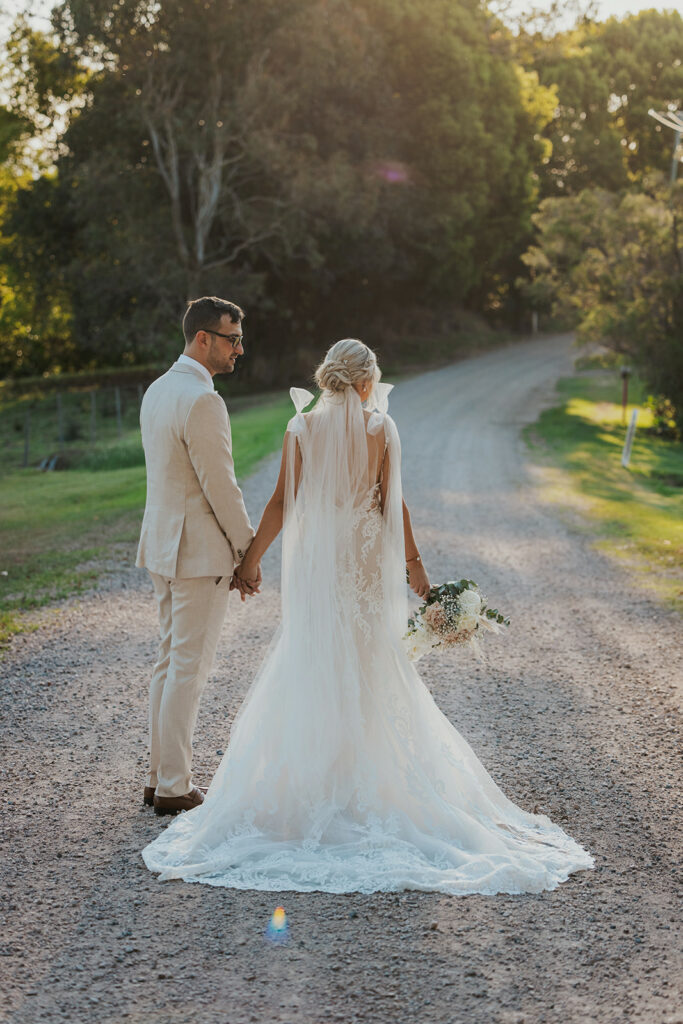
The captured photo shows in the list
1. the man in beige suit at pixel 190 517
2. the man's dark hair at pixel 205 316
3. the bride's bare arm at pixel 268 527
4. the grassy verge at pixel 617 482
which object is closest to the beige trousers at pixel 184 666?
the man in beige suit at pixel 190 517

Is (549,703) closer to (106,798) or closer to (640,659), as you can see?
(640,659)

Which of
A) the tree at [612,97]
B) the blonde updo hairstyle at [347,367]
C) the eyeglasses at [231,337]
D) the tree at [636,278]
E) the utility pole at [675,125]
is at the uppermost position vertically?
the tree at [612,97]

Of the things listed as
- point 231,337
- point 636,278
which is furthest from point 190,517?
point 636,278

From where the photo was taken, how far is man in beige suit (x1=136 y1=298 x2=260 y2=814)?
14.8ft

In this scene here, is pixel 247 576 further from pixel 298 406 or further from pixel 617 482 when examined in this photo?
pixel 617 482

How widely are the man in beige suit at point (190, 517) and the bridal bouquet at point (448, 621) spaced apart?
31.6 inches

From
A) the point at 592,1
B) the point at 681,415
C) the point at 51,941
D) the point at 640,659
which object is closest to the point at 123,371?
the point at 681,415

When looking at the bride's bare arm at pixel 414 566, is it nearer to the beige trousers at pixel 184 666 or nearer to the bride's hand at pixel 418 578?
the bride's hand at pixel 418 578

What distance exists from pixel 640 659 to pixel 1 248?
103ft

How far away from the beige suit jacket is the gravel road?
4.15 ft

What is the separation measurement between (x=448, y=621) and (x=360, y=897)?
4.25 feet

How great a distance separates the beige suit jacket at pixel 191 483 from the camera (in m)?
4.47

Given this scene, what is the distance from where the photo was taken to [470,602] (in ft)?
15.2

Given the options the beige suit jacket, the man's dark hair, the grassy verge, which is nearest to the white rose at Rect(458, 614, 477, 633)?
the beige suit jacket
